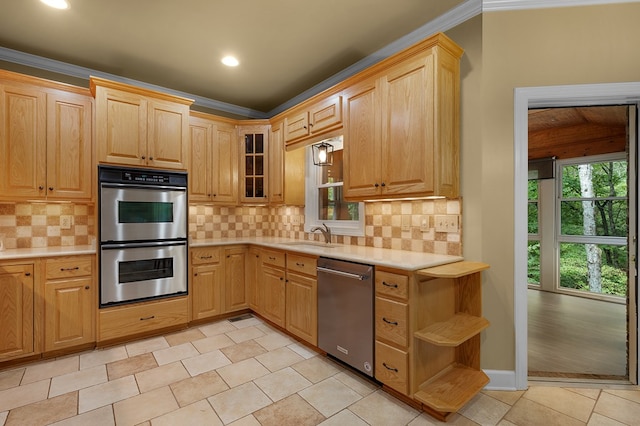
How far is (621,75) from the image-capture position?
2035 mm

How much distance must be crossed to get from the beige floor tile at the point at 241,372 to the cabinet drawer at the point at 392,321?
0.99 metres

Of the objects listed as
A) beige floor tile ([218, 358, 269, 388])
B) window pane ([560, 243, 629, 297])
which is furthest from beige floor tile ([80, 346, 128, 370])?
window pane ([560, 243, 629, 297])

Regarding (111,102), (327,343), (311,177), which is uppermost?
(111,102)

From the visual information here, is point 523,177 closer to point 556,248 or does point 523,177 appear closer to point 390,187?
point 390,187

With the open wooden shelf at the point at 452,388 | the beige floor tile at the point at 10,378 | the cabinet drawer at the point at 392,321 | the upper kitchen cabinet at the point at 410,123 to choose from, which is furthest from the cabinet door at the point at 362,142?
the beige floor tile at the point at 10,378

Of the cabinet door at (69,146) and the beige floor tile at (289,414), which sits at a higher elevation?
the cabinet door at (69,146)

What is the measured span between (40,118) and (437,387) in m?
3.84

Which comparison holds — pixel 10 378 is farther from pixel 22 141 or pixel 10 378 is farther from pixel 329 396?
pixel 329 396

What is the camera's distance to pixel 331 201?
139 inches

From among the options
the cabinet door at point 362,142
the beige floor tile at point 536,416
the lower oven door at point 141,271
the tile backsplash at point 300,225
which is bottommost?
the beige floor tile at point 536,416

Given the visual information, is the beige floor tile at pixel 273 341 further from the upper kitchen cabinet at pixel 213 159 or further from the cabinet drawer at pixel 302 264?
the upper kitchen cabinet at pixel 213 159

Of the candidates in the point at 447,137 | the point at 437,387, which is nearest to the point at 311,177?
the point at 447,137

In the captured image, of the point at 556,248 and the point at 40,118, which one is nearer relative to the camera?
the point at 40,118

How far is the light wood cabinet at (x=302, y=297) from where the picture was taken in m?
2.64
